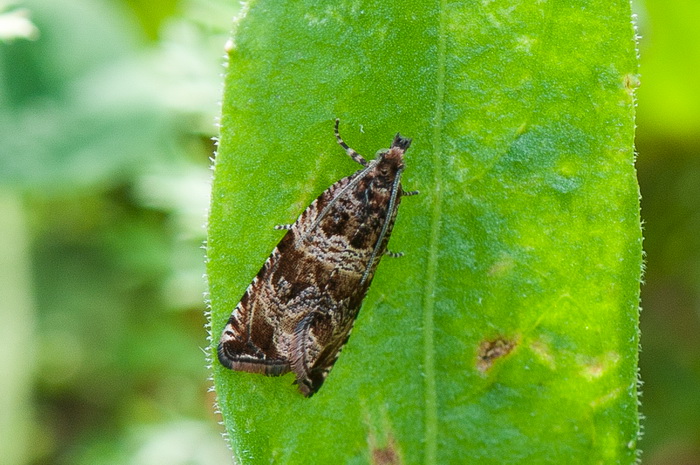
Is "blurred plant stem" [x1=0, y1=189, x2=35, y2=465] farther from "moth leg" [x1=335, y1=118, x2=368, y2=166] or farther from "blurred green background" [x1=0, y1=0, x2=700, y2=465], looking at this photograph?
"moth leg" [x1=335, y1=118, x2=368, y2=166]

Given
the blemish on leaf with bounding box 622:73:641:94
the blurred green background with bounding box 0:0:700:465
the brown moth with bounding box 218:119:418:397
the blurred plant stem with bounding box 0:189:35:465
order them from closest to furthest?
the blemish on leaf with bounding box 622:73:641:94 → the brown moth with bounding box 218:119:418:397 → the blurred green background with bounding box 0:0:700:465 → the blurred plant stem with bounding box 0:189:35:465

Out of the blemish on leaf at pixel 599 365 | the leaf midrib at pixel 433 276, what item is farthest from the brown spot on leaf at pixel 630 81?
the blemish on leaf at pixel 599 365

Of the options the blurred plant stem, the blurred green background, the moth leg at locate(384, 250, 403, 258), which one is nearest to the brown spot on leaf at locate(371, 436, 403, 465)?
the moth leg at locate(384, 250, 403, 258)

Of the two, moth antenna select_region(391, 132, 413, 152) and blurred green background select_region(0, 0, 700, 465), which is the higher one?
moth antenna select_region(391, 132, 413, 152)

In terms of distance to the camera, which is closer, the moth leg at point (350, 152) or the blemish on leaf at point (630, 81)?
the blemish on leaf at point (630, 81)

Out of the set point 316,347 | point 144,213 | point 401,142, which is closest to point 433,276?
point 401,142

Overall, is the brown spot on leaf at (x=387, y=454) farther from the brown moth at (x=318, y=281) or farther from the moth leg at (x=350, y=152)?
Result: the moth leg at (x=350, y=152)
